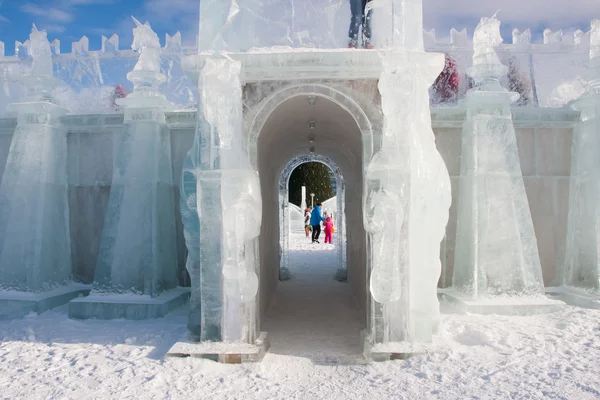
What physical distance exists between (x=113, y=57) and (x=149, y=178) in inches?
152

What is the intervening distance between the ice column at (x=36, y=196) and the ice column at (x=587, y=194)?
7.36 meters

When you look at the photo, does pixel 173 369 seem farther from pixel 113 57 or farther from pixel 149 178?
pixel 113 57

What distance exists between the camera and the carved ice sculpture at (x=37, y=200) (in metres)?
6.16

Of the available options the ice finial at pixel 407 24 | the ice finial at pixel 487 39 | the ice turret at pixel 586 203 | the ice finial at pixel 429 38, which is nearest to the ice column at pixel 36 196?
the ice finial at pixel 407 24

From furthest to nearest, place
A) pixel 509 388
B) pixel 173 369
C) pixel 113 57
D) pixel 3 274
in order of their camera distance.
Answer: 1. pixel 113 57
2. pixel 3 274
3. pixel 173 369
4. pixel 509 388

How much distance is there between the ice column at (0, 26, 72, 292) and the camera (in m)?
6.17

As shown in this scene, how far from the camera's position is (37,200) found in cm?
629

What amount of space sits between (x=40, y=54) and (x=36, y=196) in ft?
6.88

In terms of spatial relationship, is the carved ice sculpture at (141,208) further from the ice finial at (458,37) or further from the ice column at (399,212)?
the ice finial at (458,37)

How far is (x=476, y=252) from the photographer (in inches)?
227

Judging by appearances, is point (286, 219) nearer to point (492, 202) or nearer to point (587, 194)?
point (492, 202)

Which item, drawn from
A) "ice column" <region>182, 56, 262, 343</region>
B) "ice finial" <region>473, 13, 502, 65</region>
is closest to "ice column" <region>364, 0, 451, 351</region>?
"ice column" <region>182, 56, 262, 343</region>

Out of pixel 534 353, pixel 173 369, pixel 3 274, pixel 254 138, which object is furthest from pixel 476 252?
pixel 3 274

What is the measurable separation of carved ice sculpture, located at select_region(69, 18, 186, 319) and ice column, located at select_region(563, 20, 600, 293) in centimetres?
553
